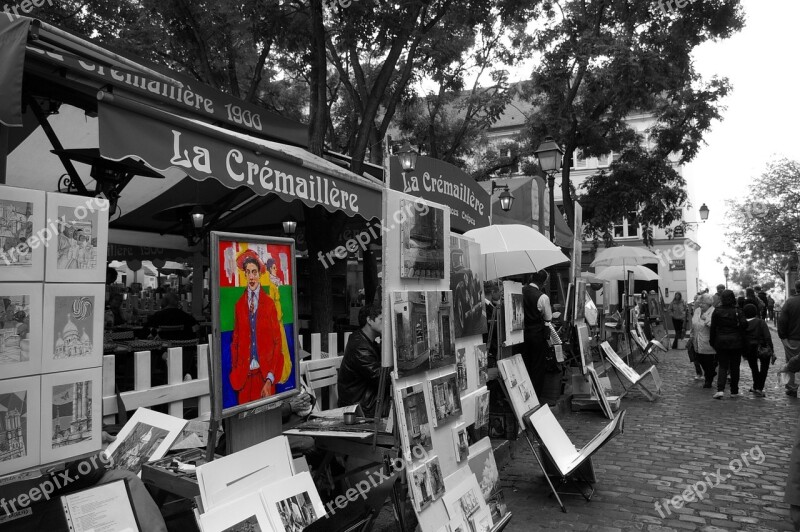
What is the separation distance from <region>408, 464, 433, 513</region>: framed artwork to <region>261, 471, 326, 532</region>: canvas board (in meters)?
A: 0.57

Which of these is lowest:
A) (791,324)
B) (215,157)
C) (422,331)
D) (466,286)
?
(791,324)

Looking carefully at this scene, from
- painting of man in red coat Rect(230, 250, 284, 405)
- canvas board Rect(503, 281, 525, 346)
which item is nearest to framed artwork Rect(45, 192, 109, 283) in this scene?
painting of man in red coat Rect(230, 250, 284, 405)

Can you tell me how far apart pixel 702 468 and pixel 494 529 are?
3064 mm

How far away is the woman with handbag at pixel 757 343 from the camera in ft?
31.6

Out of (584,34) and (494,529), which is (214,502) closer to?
(494,529)

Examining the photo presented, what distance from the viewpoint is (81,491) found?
7.72ft

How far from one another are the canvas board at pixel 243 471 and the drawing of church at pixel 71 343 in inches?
27.5

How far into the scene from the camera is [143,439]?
326cm

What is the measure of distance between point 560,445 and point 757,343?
21.4 ft

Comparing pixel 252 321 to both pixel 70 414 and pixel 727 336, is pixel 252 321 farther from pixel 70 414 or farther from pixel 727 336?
pixel 727 336

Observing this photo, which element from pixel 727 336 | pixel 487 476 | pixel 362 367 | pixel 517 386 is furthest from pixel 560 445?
pixel 727 336

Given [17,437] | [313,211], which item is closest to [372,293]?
[313,211]

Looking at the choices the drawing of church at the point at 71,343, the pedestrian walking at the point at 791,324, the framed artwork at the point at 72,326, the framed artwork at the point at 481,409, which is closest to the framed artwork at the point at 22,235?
the framed artwork at the point at 72,326

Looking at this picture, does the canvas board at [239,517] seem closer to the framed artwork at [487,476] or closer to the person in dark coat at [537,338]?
the framed artwork at [487,476]
